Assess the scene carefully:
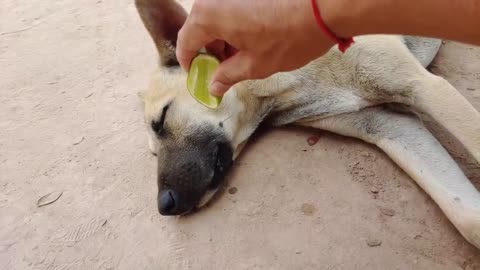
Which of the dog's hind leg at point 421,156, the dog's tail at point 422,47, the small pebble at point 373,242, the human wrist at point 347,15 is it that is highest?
the human wrist at point 347,15

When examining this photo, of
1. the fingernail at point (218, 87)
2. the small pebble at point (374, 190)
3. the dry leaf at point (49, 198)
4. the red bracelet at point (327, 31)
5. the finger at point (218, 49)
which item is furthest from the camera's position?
the dry leaf at point (49, 198)

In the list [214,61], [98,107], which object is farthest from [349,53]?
[98,107]

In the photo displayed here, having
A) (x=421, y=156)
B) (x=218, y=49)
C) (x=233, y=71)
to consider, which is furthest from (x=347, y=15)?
(x=421, y=156)

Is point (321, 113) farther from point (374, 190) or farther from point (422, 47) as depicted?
point (422, 47)

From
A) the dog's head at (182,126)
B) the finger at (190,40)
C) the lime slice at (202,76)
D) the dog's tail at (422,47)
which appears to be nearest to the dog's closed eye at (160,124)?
the dog's head at (182,126)

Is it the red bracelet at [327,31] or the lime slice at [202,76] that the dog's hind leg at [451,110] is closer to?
the lime slice at [202,76]

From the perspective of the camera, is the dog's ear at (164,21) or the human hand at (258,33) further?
the dog's ear at (164,21)

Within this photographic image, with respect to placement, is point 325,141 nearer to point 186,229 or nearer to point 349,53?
point 349,53

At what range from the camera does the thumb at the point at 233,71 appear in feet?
Result: 4.97

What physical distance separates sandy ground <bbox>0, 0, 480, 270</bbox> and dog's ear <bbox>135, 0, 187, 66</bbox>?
51cm

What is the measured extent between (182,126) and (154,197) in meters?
0.34

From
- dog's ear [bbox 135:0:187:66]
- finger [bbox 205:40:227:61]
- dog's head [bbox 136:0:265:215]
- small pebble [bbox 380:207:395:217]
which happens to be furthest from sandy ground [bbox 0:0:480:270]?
finger [bbox 205:40:227:61]

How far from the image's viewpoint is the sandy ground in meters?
2.15

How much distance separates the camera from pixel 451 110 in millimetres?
2277
